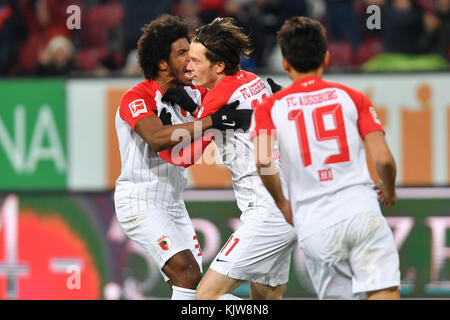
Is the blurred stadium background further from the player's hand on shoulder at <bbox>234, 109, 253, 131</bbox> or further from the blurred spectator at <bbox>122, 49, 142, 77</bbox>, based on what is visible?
the player's hand on shoulder at <bbox>234, 109, 253, 131</bbox>

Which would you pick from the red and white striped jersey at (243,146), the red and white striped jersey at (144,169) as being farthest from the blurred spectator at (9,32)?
the red and white striped jersey at (243,146)

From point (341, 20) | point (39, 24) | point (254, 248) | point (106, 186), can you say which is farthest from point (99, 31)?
point (254, 248)

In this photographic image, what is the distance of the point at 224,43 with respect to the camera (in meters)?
5.29

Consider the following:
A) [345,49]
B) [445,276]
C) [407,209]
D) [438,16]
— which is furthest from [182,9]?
[445,276]

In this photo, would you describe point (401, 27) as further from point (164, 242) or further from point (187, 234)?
point (164, 242)

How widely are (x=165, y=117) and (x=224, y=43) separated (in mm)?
651

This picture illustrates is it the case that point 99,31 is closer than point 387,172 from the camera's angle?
No

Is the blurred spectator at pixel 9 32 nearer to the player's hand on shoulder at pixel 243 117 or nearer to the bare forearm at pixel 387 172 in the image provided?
the player's hand on shoulder at pixel 243 117

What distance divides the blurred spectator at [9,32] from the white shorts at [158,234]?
5.02 meters

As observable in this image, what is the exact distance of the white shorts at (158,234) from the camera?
554 centimetres

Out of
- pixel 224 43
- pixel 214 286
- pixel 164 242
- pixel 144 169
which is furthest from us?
pixel 144 169

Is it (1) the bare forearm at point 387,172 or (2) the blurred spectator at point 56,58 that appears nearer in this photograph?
(1) the bare forearm at point 387,172

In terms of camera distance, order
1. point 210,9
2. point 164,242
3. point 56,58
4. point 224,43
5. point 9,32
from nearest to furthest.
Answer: point 224,43 < point 164,242 < point 56,58 < point 210,9 < point 9,32

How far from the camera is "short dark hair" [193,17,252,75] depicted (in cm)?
529
